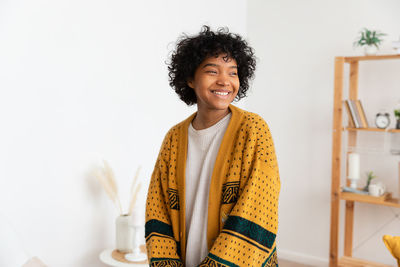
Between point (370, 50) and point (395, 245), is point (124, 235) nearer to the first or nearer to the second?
point (395, 245)

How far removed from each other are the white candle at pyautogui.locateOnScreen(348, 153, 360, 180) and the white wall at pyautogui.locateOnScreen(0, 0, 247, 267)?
1.39m

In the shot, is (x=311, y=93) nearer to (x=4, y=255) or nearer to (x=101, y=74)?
(x=101, y=74)

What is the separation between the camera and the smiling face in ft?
4.18

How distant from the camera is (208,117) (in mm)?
1348

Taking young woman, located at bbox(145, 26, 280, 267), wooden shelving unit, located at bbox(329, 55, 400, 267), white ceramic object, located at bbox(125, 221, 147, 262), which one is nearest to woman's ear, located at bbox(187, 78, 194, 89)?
young woman, located at bbox(145, 26, 280, 267)

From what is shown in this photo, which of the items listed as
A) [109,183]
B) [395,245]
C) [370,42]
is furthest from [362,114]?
[109,183]

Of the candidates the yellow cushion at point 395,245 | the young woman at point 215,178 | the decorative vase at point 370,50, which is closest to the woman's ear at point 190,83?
the young woman at point 215,178

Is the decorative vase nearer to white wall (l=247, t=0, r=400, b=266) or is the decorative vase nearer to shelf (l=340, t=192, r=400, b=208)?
white wall (l=247, t=0, r=400, b=266)

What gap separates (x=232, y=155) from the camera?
1280mm

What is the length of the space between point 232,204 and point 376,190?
210 centimetres

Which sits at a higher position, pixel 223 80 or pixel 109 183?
pixel 223 80

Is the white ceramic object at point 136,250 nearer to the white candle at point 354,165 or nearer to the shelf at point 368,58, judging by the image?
the white candle at point 354,165

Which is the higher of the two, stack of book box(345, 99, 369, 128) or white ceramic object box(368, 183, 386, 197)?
stack of book box(345, 99, 369, 128)

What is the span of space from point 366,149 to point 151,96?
1713 mm
